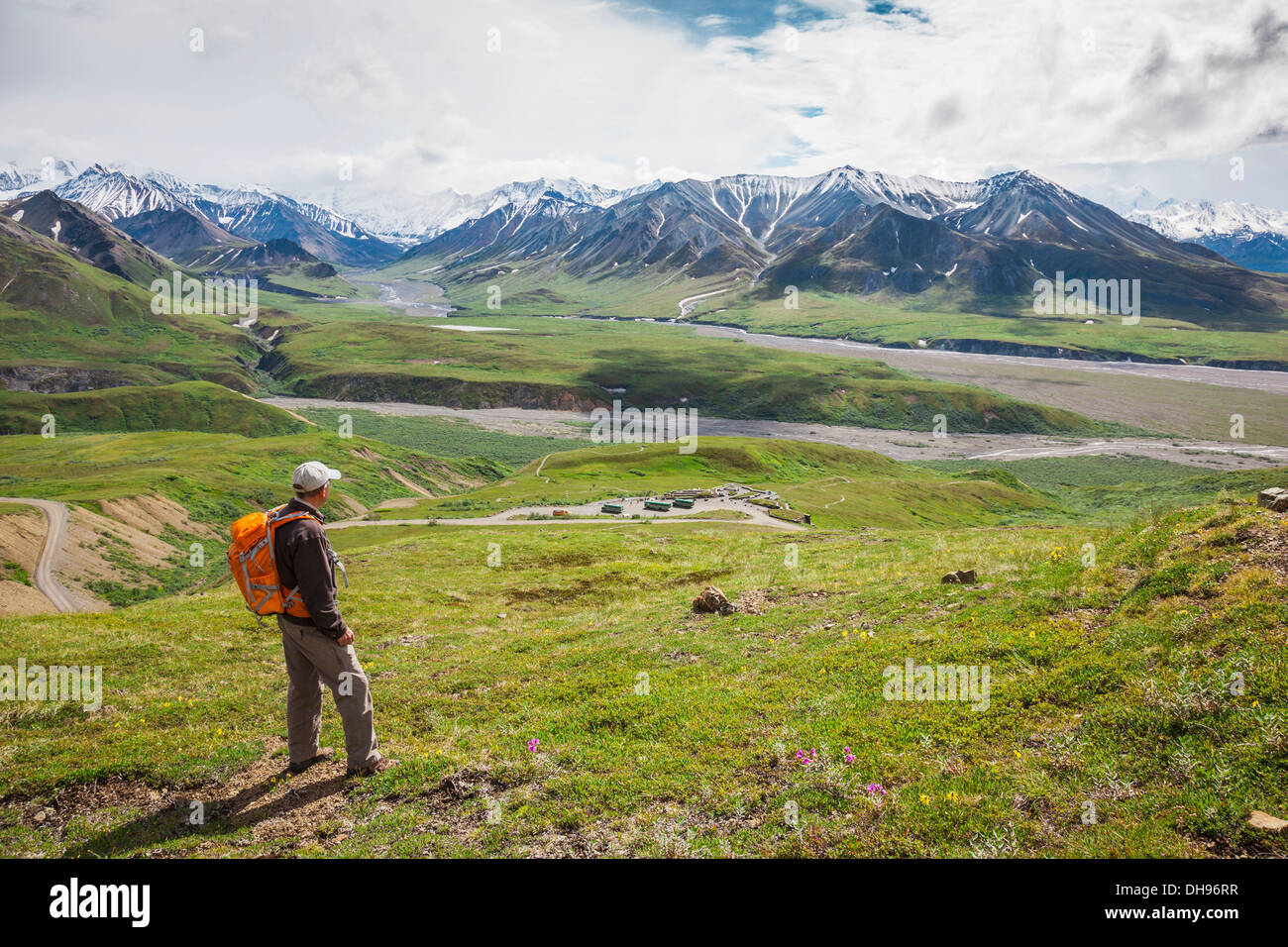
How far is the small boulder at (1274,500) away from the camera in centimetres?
1672

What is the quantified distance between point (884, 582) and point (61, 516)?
286 feet

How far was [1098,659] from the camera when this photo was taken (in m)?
12.6

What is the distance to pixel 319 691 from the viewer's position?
40.0 feet

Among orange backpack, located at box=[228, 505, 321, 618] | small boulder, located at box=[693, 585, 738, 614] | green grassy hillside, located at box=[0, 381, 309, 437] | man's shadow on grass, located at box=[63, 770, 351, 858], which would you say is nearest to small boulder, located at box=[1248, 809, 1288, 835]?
man's shadow on grass, located at box=[63, 770, 351, 858]

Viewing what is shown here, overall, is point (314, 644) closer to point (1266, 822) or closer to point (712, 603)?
point (1266, 822)

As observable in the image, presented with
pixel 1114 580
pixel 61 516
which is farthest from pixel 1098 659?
pixel 61 516

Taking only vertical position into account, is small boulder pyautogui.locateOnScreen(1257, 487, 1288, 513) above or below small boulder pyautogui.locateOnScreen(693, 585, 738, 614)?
above

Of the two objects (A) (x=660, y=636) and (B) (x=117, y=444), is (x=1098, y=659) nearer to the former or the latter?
(A) (x=660, y=636)

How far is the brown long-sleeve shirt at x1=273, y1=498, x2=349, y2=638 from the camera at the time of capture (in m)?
10.9

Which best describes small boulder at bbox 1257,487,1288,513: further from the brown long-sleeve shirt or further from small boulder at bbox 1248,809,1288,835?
the brown long-sleeve shirt

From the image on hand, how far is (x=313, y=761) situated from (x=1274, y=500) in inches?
934

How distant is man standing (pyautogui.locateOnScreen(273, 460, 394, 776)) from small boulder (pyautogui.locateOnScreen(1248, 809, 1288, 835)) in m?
12.8

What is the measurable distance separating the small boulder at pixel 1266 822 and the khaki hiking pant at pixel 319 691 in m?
12.8

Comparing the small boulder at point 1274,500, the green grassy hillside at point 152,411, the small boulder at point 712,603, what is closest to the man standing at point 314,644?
the small boulder at point 712,603
